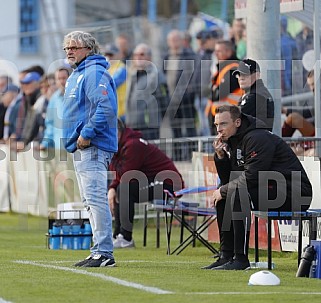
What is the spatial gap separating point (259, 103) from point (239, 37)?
245 inches

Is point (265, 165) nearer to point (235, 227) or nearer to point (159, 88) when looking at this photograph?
point (235, 227)

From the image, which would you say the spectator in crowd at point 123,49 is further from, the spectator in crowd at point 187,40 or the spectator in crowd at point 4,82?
the spectator in crowd at point 4,82

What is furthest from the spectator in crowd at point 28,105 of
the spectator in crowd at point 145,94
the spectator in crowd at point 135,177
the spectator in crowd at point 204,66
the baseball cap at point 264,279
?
the baseball cap at point 264,279

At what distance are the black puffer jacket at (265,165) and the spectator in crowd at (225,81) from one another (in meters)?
4.45

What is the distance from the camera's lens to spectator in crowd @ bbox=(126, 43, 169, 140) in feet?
64.0

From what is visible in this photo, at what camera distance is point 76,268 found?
10.7m

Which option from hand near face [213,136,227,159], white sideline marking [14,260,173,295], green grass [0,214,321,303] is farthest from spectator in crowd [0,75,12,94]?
hand near face [213,136,227,159]

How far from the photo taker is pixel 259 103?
40.4 ft

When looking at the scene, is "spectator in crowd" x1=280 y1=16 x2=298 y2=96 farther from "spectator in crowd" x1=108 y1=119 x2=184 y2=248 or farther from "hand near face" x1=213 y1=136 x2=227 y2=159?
"hand near face" x1=213 y1=136 x2=227 y2=159

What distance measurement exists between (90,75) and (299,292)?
10.2 ft

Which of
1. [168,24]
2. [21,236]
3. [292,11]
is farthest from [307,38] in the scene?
[168,24]

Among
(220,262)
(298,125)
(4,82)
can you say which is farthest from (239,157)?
(4,82)

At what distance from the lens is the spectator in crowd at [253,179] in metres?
10.7

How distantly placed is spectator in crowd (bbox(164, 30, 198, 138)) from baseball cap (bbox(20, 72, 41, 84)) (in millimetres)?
3240
